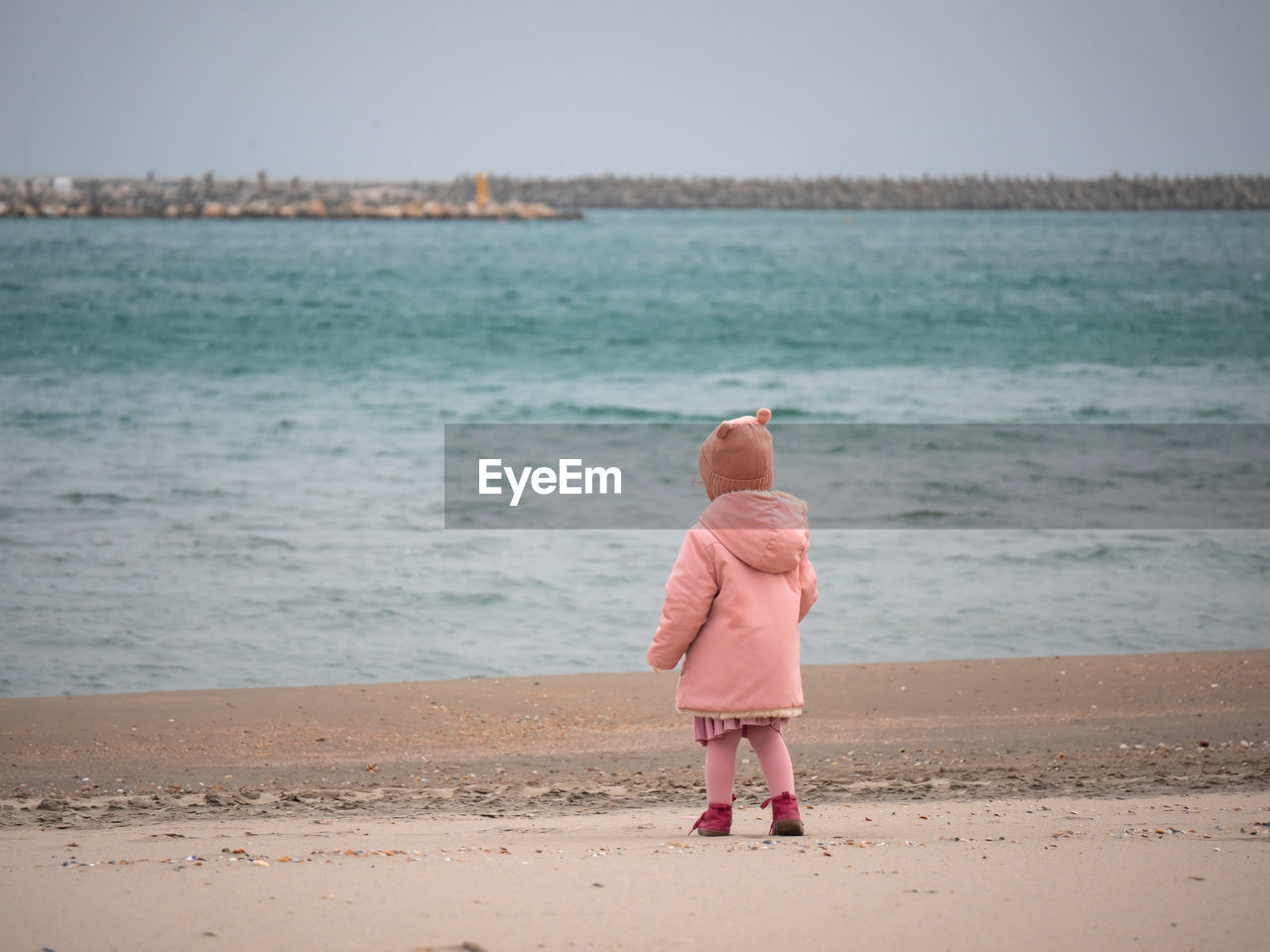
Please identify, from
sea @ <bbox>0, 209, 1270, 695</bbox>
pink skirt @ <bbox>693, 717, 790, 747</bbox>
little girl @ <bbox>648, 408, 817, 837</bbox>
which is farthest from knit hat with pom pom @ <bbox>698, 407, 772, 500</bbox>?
sea @ <bbox>0, 209, 1270, 695</bbox>

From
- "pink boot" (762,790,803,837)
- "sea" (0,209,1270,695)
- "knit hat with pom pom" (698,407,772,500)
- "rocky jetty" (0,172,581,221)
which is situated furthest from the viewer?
"rocky jetty" (0,172,581,221)

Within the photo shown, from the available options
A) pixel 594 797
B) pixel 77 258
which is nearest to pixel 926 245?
pixel 77 258

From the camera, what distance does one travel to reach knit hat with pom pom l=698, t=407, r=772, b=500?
12.6 feet

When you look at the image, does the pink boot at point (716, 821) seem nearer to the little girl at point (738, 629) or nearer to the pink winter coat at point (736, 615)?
the little girl at point (738, 629)

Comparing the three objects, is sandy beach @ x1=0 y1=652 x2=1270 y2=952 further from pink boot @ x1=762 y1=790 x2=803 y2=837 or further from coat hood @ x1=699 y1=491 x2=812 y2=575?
coat hood @ x1=699 y1=491 x2=812 y2=575

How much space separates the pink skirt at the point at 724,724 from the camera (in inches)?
149

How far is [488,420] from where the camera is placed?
19328 mm

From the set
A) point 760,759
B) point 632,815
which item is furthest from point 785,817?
point 632,815

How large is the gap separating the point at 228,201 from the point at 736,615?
10848cm

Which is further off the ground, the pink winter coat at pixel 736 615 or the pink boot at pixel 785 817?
the pink winter coat at pixel 736 615

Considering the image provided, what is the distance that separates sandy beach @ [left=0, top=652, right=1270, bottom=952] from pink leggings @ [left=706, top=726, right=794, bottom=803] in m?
0.16

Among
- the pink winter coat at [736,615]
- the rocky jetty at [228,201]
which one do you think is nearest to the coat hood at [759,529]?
the pink winter coat at [736,615]

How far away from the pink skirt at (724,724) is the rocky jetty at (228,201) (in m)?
100

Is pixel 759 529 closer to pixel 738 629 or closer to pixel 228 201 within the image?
pixel 738 629
